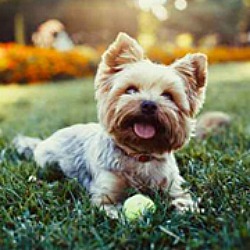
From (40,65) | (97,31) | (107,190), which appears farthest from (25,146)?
(97,31)

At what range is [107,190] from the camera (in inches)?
161

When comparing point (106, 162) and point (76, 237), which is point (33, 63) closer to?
point (106, 162)

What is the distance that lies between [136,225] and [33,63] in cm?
1258

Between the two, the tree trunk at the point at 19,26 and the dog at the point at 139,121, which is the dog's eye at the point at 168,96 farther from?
the tree trunk at the point at 19,26

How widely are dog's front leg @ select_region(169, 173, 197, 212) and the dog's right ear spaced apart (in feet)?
2.91

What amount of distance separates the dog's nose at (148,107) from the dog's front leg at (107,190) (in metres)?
0.61

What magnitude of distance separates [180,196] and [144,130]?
1.91 ft

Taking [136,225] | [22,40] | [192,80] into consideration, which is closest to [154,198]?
[136,225]

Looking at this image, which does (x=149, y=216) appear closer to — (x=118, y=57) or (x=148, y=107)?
(x=148, y=107)

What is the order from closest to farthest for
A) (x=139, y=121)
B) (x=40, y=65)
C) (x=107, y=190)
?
(x=139, y=121) → (x=107, y=190) → (x=40, y=65)

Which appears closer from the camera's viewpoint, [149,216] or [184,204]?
[149,216]

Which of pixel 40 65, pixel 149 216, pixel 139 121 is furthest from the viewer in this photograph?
pixel 40 65

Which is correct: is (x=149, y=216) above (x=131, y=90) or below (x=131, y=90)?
below

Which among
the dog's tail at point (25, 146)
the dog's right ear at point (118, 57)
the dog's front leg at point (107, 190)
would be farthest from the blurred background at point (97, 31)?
the dog's front leg at point (107, 190)
